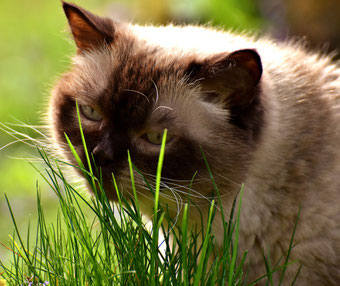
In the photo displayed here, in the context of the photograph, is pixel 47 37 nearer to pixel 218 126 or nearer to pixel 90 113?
pixel 90 113

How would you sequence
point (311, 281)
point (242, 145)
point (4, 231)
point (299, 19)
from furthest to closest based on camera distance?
point (299, 19) < point (4, 231) < point (311, 281) < point (242, 145)

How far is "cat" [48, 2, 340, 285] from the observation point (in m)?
1.59

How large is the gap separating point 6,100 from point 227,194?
260cm

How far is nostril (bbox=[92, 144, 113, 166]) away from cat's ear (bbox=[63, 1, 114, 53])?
0.41 metres

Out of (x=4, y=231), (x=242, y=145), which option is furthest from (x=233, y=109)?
(x=4, y=231)

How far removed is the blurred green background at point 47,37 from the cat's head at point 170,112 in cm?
167

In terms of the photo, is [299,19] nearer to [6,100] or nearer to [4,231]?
[6,100]

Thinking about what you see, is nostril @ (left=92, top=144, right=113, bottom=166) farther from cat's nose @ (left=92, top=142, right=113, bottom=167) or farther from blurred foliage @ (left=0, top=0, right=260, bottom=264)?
blurred foliage @ (left=0, top=0, right=260, bottom=264)

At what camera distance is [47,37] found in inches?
174

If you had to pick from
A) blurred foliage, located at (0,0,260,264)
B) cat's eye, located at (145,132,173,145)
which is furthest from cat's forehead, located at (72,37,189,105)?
blurred foliage, located at (0,0,260,264)

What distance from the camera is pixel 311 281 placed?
176 centimetres

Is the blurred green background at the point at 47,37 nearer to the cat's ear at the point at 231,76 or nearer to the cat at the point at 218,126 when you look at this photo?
the cat at the point at 218,126

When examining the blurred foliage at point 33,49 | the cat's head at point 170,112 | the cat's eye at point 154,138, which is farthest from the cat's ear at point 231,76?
the blurred foliage at point 33,49

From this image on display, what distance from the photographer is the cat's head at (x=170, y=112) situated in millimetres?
1574
